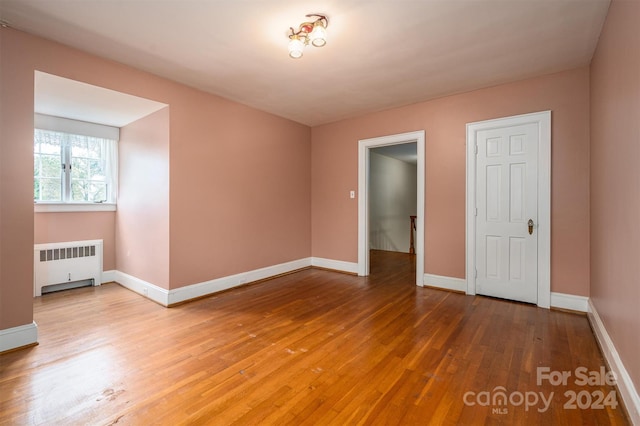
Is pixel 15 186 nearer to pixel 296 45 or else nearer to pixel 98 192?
pixel 98 192

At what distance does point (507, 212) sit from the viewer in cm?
353

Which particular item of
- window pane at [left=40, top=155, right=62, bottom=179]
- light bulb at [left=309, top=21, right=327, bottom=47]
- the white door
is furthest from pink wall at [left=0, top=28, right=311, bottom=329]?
the white door

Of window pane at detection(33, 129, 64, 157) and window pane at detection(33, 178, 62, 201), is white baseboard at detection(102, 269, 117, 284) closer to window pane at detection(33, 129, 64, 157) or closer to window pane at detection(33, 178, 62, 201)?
window pane at detection(33, 178, 62, 201)

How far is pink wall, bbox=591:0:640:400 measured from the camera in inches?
63.3

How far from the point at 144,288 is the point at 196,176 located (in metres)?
1.62

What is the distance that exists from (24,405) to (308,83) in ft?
11.9

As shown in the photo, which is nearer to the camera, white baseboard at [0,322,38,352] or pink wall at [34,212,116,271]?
white baseboard at [0,322,38,352]

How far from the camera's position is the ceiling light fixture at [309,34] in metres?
2.29

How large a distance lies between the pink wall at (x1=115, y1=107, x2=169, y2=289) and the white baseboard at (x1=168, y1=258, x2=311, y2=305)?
0.67 feet

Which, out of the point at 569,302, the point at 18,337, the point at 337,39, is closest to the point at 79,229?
the point at 18,337

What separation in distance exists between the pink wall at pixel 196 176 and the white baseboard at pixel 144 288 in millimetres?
220

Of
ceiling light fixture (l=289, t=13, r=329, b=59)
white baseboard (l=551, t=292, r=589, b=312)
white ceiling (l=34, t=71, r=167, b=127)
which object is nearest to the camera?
ceiling light fixture (l=289, t=13, r=329, b=59)

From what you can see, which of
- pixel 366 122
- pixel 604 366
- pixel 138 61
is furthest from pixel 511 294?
pixel 138 61

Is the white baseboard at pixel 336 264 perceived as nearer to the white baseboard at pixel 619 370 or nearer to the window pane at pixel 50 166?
the white baseboard at pixel 619 370
